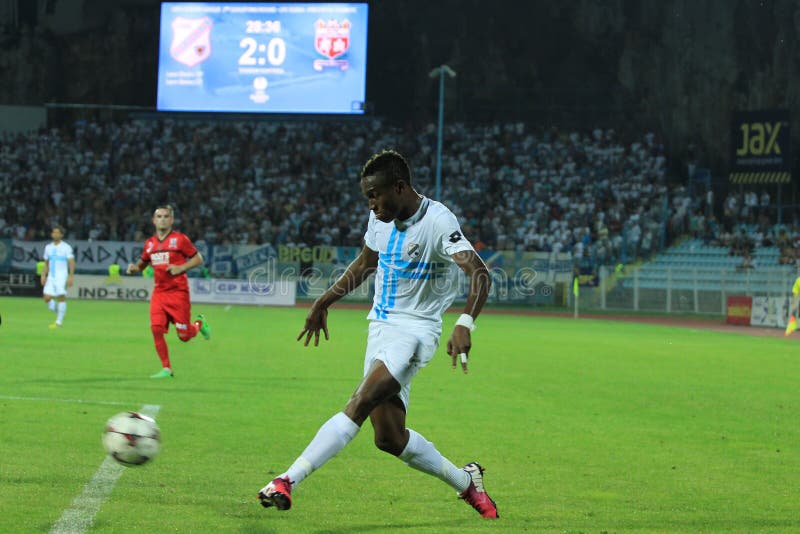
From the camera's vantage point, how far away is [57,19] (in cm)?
6166

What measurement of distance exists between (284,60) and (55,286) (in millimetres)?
25074

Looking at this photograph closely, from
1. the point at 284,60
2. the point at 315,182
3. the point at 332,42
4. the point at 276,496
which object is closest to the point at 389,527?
the point at 276,496

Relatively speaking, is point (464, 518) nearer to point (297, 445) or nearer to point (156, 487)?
point (156, 487)

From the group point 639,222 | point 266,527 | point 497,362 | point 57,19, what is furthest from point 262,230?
point 266,527

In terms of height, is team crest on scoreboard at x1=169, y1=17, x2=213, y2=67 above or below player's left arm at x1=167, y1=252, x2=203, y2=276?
above

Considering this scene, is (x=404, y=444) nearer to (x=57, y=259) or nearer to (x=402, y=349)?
(x=402, y=349)

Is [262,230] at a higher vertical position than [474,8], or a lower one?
lower

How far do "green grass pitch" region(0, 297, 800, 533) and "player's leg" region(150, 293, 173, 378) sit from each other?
0.86ft

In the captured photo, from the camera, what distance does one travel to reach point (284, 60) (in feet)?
159

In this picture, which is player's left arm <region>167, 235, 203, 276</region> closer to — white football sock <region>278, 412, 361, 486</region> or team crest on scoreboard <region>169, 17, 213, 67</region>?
white football sock <region>278, 412, 361, 486</region>

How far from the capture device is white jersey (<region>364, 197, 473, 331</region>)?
632 cm

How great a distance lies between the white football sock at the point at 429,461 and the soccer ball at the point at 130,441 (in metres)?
1.60

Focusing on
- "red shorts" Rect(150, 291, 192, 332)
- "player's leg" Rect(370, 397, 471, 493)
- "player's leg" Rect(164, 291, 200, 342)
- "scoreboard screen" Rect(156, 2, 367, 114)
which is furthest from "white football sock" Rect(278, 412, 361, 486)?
"scoreboard screen" Rect(156, 2, 367, 114)

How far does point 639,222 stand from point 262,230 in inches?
634
